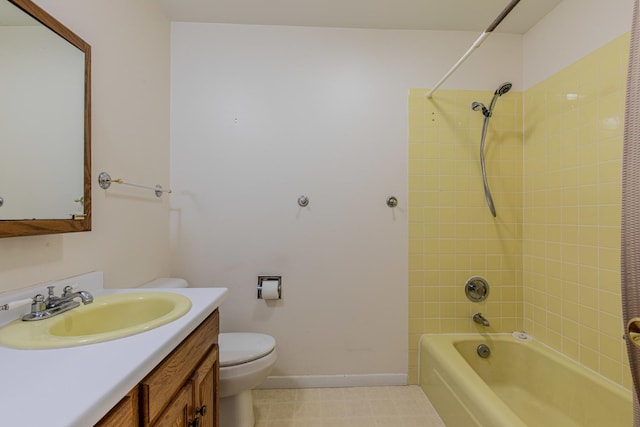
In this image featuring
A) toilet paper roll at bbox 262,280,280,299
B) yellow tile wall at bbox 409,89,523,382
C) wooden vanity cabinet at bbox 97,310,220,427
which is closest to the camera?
wooden vanity cabinet at bbox 97,310,220,427

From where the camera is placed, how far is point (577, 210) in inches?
59.1

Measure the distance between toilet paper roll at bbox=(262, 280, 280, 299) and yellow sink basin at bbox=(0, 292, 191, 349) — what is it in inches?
29.2

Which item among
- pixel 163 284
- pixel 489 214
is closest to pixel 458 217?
pixel 489 214

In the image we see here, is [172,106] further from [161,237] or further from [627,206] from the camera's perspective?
[627,206]

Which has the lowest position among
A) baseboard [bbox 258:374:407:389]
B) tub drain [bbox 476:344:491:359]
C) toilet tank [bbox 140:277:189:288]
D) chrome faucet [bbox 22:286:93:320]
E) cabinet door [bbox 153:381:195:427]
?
baseboard [bbox 258:374:407:389]

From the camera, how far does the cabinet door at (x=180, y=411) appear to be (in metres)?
0.74

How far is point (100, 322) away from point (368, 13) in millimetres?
2055

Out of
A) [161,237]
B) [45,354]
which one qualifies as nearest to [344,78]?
[161,237]

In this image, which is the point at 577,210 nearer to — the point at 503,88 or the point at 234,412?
the point at 503,88

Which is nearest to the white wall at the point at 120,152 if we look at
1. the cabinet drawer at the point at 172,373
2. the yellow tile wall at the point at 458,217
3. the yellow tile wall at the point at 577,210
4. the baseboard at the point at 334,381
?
the cabinet drawer at the point at 172,373

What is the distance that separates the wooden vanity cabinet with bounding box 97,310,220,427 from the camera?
637 mm

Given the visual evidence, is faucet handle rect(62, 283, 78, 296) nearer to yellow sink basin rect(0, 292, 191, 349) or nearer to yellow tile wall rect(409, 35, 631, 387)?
yellow sink basin rect(0, 292, 191, 349)

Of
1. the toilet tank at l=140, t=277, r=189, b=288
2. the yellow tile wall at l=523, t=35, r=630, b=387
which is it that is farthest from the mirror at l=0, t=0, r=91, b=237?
the yellow tile wall at l=523, t=35, r=630, b=387

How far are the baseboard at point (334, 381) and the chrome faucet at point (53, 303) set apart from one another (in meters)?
1.29
